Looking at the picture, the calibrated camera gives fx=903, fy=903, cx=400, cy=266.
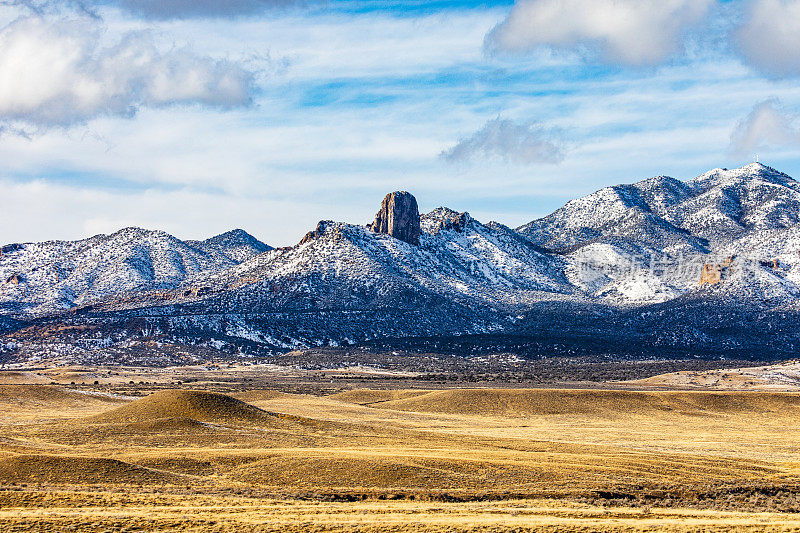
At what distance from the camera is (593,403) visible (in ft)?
299

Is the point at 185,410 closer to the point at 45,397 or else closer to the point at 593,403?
the point at 45,397

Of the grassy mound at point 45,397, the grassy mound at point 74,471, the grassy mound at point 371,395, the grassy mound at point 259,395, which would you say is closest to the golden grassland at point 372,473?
the grassy mound at point 74,471

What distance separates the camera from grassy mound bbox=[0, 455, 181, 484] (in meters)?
39.0

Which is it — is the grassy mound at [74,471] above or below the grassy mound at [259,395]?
above

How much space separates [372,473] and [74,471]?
13317 millimetres

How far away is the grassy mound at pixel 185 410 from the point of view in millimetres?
62375

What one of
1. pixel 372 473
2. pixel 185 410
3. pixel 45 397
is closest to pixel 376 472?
pixel 372 473

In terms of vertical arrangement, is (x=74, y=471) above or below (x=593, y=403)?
above

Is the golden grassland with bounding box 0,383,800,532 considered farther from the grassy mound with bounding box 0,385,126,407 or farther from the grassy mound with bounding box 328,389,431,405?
the grassy mound with bounding box 328,389,431,405

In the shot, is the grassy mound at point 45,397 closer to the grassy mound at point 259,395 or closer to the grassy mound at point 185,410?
the grassy mound at point 259,395

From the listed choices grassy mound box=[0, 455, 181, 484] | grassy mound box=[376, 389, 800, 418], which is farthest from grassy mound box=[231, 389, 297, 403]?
grassy mound box=[0, 455, 181, 484]

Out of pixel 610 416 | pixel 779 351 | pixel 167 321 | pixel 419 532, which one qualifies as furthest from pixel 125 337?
pixel 419 532

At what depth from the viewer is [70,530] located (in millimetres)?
30062

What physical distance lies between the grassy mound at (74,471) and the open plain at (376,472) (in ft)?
0.33
